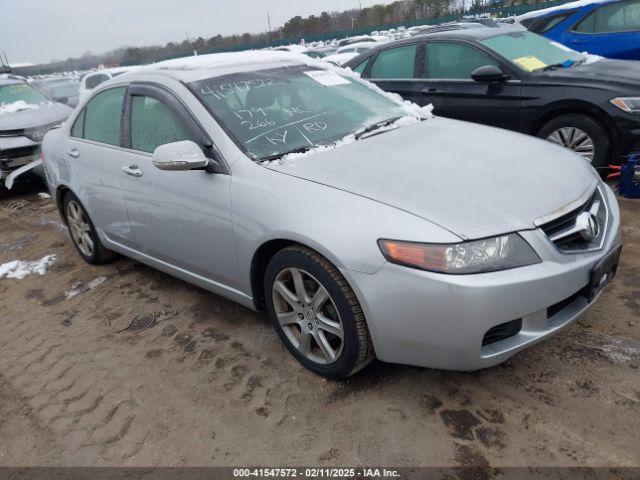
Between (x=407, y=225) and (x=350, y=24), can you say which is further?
(x=350, y=24)

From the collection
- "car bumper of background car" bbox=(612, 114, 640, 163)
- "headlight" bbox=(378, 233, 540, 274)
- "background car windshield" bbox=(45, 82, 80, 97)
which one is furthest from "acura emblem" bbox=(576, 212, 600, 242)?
"background car windshield" bbox=(45, 82, 80, 97)

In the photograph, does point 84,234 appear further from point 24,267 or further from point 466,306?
point 466,306

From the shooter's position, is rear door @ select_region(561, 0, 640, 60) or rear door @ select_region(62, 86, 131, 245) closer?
rear door @ select_region(62, 86, 131, 245)

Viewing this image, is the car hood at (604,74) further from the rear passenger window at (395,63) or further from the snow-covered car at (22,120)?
the snow-covered car at (22,120)

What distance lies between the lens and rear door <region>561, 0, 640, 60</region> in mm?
7336

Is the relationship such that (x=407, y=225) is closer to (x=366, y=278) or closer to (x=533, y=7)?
Answer: (x=366, y=278)

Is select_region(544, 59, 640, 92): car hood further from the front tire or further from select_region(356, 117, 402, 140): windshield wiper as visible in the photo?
the front tire

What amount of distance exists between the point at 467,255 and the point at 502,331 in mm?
380

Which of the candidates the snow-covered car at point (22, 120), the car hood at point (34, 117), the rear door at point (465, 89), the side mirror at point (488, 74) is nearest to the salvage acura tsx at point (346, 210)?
the side mirror at point (488, 74)

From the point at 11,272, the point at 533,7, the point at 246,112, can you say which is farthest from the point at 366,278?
the point at 533,7

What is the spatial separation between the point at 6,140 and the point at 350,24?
4721 cm

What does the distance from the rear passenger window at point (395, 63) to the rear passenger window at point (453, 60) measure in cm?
23

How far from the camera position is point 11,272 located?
4.76 meters

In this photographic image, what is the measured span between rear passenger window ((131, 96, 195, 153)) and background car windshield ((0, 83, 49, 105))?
20.2 ft
